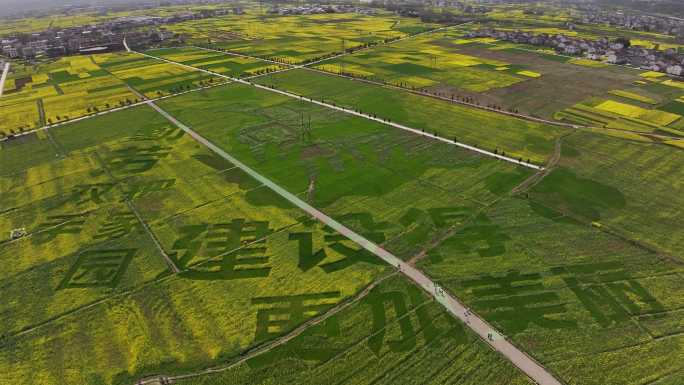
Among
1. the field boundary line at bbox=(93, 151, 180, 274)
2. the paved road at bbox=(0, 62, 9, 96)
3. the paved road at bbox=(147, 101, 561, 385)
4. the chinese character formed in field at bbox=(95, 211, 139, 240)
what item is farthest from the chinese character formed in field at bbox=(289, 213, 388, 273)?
the paved road at bbox=(0, 62, 9, 96)

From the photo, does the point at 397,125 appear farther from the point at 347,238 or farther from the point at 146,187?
the point at 146,187

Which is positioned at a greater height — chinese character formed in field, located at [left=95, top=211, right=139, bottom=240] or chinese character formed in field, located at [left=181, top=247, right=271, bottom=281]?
chinese character formed in field, located at [left=95, top=211, right=139, bottom=240]

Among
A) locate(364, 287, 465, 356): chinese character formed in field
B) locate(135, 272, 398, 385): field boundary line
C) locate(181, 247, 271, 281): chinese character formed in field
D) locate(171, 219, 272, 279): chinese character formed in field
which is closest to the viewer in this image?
locate(135, 272, 398, 385): field boundary line

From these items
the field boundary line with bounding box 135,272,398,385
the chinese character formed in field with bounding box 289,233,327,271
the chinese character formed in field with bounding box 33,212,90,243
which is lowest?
the field boundary line with bounding box 135,272,398,385

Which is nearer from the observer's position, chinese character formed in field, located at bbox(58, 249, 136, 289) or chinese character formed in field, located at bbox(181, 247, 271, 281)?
chinese character formed in field, located at bbox(58, 249, 136, 289)

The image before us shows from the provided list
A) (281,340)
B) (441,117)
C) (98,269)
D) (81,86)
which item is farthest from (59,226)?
(81,86)

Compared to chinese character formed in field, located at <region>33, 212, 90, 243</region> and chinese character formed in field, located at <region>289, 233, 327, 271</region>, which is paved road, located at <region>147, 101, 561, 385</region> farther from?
chinese character formed in field, located at <region>33, 212, 90, 243</region>

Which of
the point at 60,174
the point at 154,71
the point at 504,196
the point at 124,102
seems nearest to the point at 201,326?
the point at 504,196

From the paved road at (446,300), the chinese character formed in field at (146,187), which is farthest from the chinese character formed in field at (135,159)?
the paved road at (446,300)
